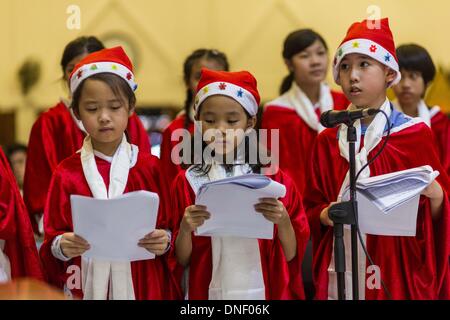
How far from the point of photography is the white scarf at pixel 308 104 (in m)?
4.13

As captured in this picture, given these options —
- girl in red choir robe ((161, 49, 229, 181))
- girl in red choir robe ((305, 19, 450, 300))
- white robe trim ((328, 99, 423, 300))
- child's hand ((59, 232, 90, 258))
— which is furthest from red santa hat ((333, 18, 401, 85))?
child's hand ((59, 232, 90, 258))

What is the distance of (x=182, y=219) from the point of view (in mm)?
2836

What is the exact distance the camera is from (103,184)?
9.42ft

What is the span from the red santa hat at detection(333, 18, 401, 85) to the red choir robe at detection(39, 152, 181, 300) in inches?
30.5

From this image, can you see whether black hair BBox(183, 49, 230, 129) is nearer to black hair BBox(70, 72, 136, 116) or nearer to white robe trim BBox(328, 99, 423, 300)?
black hair BBox(70, 72, 136, 116)

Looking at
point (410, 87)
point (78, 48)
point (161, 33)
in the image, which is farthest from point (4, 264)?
point (161, 33)

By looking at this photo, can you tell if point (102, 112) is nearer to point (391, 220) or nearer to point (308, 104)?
point (391, 220)

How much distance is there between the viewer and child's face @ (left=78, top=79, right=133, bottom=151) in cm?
290

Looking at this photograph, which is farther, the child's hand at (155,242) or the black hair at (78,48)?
the black hair at (78,48)

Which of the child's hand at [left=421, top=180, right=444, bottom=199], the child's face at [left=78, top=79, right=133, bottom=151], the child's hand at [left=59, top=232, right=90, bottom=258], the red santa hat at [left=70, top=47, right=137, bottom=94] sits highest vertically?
the red santa hat at [left=70, top=47, right=137, bottom=94]

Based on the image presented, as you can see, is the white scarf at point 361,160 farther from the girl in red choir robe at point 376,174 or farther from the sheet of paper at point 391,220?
the sheet of paper at point 391,220

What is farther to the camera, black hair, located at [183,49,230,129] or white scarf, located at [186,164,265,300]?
black hair, located at [183,49,230,129]

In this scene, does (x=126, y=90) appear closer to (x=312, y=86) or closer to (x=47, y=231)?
(x=47, y=231)

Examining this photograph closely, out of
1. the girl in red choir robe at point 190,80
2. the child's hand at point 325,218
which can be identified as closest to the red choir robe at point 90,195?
the child's hand at point 325,218
